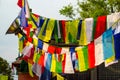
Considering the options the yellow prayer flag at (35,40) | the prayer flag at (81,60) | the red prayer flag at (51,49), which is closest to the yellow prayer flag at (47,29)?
the yellow prayer flag at (35,40)

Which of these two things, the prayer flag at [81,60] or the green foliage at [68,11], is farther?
the green foliage at [68,11]

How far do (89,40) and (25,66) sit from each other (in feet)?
14.4

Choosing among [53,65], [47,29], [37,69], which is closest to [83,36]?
[53,65]

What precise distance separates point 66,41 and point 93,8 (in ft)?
51.8

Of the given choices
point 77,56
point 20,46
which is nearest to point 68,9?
point 20,46

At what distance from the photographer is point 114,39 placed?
33.0 feet

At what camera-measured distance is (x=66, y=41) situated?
12.3 metres

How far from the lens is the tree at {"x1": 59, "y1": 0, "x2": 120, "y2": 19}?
26.5m

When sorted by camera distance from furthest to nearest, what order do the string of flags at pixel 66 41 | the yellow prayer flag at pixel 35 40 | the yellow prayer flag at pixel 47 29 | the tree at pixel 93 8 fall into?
1. the tree at pixel 93 8
2. the yellow prayer flag at pixel 47 29
3. the yellow prayer flag at pixel 35 40
4. the string of flags at pixel 66 41

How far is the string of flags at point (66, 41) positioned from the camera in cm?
1030

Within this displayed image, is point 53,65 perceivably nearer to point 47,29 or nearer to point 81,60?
point 81,60

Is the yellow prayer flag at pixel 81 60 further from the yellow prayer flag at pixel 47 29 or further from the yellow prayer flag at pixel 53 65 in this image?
the yellow prayer flag at pixel 47 29

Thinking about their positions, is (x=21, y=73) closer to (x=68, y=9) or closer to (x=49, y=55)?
(x=49, y=55)

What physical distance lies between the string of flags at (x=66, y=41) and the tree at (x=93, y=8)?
13.6 meters
